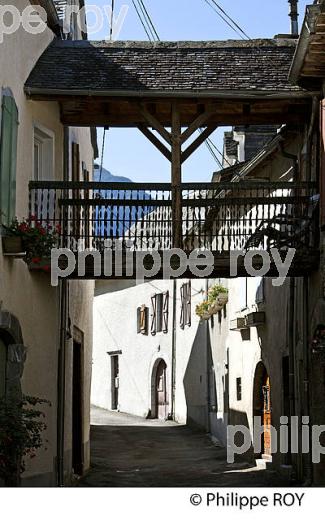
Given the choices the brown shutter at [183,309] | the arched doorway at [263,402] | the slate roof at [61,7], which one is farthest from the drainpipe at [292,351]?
the brown shutter at [183,309]

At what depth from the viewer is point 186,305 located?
30297 mm

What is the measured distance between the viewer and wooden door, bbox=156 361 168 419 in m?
32.5

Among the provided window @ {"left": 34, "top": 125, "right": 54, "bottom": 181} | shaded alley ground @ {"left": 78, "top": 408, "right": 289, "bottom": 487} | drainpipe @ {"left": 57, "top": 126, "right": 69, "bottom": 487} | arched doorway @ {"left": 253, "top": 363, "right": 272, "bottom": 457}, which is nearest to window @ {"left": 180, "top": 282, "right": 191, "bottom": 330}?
shaded alley ground @ {"left": 78, "top": 408, "right": 289, "bottom": 487}

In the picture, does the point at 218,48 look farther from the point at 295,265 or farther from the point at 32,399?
the point at 32,399

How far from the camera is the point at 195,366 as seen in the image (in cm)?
2866

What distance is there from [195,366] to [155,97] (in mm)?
15085

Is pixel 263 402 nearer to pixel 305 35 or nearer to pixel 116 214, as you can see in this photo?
pixel 116 214

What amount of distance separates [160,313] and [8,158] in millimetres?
20775

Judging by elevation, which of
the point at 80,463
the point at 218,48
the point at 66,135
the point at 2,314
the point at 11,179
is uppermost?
the point at 218,48

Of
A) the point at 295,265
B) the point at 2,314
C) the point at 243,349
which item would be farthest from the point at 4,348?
the point at 243,349

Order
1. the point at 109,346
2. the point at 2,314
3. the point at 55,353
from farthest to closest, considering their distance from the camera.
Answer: the point at 109,346, the point at 55,353, the point at 2,314

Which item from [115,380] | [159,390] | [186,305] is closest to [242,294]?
[186,305]

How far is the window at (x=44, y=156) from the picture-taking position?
50.0ft

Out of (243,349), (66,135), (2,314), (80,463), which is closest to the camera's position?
(2,314)
